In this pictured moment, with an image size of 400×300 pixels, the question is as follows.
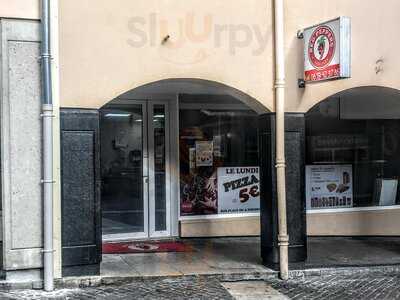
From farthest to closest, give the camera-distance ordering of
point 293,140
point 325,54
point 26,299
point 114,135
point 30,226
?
point 114,135 → point 293,140 → point 325,54 → point 30,226 → point 26,299

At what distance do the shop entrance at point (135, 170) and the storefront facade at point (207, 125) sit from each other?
0.06ft

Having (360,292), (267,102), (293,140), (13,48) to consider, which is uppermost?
(13,48)

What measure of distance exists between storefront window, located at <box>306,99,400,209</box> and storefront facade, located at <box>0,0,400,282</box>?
0.07ft

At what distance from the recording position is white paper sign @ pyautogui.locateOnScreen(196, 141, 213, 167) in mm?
10594

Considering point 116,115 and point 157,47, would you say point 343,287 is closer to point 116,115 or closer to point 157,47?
point 157,47

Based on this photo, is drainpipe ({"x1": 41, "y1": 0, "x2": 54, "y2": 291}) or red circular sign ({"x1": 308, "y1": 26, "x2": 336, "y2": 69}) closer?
drainpipe ({"x1": 41, "y1": 0, "x2": 54, "y2": 291})

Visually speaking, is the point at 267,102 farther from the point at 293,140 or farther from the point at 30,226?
the point at 30,226

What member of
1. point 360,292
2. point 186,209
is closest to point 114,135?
point 186,209

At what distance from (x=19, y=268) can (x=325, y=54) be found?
15.4 ft

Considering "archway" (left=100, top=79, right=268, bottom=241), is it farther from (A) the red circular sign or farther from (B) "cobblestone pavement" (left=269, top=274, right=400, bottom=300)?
(B) "cobblestone pavement" (left=269, top=274, right=400, bottom=300)

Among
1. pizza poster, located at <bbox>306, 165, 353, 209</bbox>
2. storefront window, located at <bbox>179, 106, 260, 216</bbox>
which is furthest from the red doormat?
pizza poster, located at <bbox>306, 165, 353, 209</bbox>

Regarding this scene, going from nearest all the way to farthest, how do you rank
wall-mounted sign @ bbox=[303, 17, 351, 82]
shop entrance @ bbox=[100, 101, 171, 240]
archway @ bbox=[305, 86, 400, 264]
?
wall-mounted sign @ bbox=[303, 17, 351, 82], shop entrance @ bbox=[100, 101, 171, 240], archway @ bbox=[305, 86, 400, 264]

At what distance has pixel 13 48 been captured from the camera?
7.07 metres

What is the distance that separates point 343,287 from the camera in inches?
305
